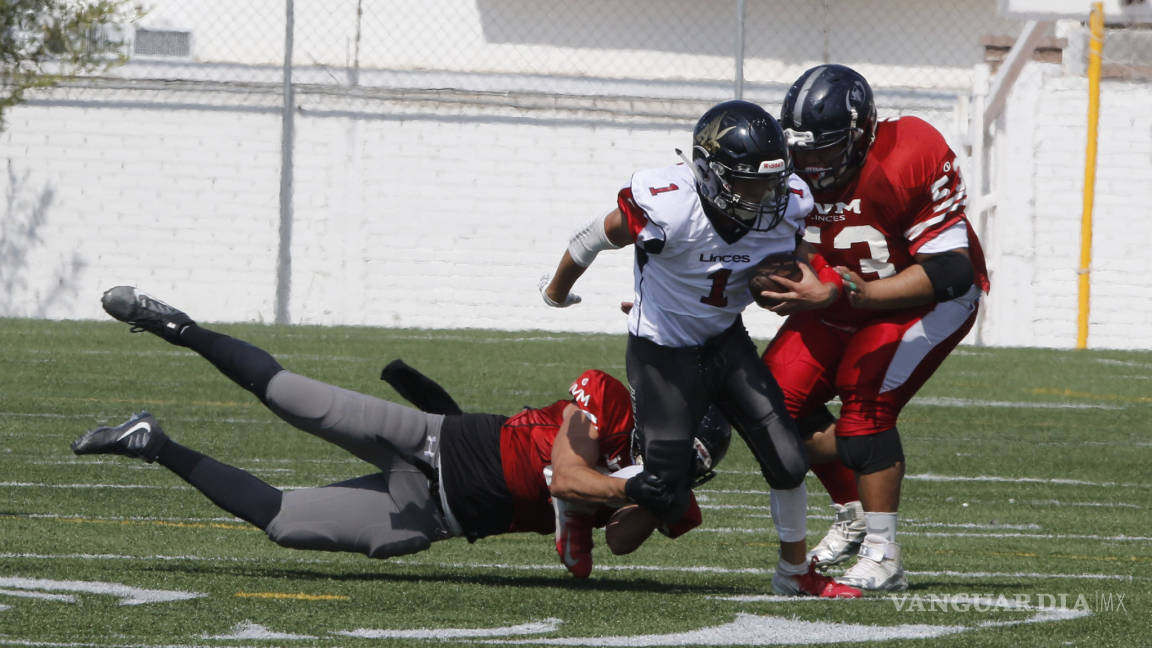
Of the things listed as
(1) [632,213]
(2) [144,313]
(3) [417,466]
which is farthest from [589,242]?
(2) [144,313]

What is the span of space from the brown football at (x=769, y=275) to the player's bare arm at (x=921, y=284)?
0.25 meters

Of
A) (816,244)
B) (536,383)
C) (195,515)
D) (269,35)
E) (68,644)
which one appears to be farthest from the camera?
(269,35)

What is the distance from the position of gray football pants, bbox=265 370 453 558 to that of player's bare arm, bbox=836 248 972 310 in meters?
1.34

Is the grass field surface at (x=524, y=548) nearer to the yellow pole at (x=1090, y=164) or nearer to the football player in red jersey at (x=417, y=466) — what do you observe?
the football player in red jersey at (x=417, y=466)

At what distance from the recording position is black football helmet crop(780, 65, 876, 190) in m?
5.11

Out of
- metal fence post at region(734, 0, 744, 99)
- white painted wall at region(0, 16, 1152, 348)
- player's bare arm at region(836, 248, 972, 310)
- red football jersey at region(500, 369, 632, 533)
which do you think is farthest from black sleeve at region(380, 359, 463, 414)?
white painted wall at region(0, 16, 1152, 348)

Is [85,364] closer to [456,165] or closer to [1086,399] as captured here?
[456,165]

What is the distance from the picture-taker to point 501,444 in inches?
197

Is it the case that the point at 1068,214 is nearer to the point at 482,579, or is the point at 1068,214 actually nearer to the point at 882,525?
the point at 882,525

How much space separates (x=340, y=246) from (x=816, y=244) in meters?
10.4

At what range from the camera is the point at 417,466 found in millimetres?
5141

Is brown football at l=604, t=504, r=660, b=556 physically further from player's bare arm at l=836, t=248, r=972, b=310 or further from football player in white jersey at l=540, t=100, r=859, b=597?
player's bare arm at l=836, t=248, r=972, b=310

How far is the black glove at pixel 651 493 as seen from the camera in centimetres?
468

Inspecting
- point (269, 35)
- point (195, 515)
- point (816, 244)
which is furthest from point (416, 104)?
point (816, 244)
